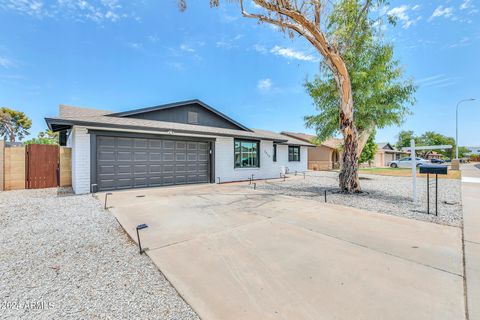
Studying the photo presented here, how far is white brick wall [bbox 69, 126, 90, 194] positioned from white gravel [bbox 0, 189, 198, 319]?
3.50 metres

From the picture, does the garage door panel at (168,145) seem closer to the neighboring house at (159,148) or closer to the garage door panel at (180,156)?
the neighboring house at (159,148)

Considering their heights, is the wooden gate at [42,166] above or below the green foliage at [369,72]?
below

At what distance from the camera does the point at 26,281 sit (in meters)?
2.59

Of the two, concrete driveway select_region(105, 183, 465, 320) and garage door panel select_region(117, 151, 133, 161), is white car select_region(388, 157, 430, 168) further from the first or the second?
garage door panel select_region(117, 151, 133, 161)

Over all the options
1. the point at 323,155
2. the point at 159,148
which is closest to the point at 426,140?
the point at 323,155

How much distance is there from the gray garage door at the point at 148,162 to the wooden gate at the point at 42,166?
335cm

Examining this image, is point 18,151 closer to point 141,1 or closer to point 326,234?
point 141,1

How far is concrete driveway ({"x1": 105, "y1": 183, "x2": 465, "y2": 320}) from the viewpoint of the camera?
2.12 m

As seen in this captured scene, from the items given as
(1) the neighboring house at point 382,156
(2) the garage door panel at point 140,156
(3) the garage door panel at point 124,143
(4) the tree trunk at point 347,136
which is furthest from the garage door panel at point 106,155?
(1) the neighboring house at point 382,156

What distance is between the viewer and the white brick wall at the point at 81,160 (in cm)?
820

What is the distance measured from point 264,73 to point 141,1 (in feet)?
31.2

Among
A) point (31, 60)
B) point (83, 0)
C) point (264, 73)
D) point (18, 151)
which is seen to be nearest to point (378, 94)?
point (264, 73)

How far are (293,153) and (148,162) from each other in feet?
41.5

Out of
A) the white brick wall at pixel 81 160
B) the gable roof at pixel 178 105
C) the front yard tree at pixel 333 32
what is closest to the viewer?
the front yard tree at pixel 333 32
